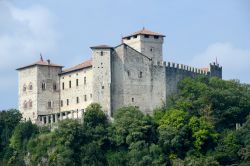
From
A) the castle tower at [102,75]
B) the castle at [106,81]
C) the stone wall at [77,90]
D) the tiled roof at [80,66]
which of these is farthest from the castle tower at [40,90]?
the castle tower at [102,75]

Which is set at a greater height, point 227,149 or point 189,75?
point 189,75

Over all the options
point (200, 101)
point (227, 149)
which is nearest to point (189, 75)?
point (200, 101)

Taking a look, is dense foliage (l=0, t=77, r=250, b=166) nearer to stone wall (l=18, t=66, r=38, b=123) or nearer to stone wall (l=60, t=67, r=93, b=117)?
stone wall (l=18, t=66, r=38, b=123)

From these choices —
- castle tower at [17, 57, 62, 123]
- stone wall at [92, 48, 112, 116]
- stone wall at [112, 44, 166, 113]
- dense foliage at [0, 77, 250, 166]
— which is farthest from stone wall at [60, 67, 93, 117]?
dense foliage at [0, 77, 250, 166]

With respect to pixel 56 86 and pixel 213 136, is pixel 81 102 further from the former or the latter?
pixel 213 136

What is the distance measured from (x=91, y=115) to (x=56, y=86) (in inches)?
291

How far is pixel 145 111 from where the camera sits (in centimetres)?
8981

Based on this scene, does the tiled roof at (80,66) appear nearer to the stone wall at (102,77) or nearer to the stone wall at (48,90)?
the stone wall at (48,90)

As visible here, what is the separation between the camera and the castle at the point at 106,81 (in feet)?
290

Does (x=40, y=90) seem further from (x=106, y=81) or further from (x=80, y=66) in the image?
(x=106, y=81)

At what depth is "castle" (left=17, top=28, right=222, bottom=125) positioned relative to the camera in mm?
88438

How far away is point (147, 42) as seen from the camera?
92250 millimetres

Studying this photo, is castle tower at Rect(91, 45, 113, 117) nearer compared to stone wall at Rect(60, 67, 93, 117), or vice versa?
castle tower at Rect(91, 45, 113, 117)

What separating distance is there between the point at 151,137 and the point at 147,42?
383 inches
